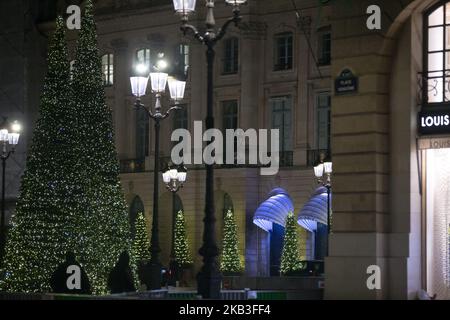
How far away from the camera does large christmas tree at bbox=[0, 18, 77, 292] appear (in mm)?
35000

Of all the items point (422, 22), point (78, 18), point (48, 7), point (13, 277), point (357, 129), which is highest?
point (48, 7)

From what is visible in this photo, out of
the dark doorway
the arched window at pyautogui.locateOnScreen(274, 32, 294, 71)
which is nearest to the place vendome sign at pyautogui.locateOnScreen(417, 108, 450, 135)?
the arched window at pyautogui.locateOnScreen(274, 32, 294, 71)

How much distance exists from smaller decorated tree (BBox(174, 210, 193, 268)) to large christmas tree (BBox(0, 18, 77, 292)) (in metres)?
23.1

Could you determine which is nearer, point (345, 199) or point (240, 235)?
point (345, 199)

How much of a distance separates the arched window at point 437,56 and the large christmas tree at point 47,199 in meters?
13.3

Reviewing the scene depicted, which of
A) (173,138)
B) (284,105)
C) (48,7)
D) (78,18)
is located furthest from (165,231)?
(78,18)

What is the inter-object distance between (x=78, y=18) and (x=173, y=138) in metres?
23.9

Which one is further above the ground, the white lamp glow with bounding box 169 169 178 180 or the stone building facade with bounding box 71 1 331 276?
the stone building facade with bounding box 71 1 331 276

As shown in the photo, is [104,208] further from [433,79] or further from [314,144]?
[314,144]

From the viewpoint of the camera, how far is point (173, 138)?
62062mm

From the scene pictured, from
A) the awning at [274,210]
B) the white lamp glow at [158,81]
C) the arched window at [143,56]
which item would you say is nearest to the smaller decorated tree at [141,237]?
the awning at [274,210]

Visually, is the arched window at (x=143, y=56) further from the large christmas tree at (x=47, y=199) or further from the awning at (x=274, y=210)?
the large christmas tree at (x=47, y=199)

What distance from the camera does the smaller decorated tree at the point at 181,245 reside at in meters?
58.9

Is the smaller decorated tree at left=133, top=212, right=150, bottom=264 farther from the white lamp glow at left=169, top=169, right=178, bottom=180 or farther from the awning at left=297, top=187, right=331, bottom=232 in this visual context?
the white lamp glow at left=169, top=169, right=178, bottom=180
